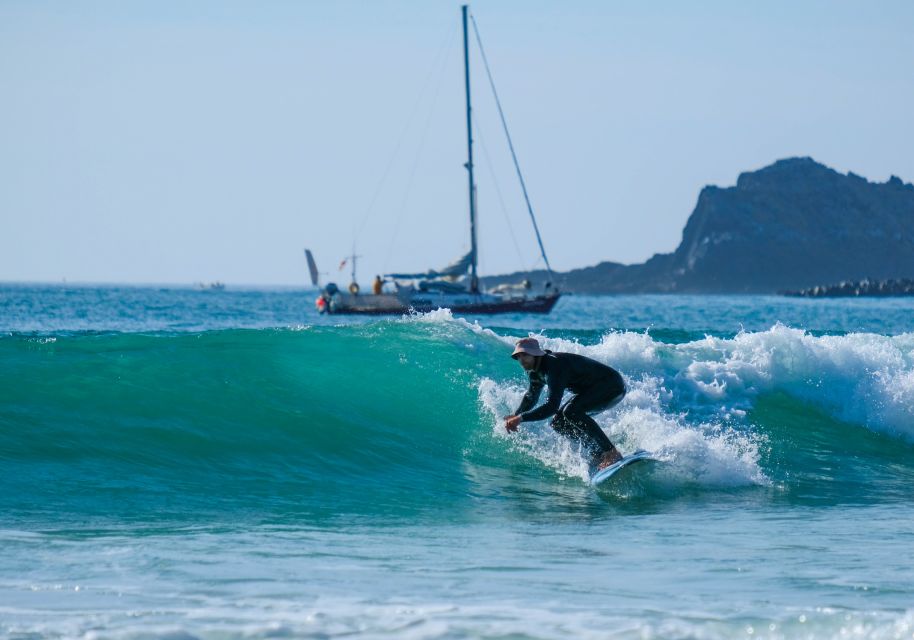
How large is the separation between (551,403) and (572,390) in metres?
0.46

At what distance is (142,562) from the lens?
808 centimetres

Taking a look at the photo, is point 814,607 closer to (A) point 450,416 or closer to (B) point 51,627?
(B) point 51,627

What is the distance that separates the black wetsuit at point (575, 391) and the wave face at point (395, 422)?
0.74 m

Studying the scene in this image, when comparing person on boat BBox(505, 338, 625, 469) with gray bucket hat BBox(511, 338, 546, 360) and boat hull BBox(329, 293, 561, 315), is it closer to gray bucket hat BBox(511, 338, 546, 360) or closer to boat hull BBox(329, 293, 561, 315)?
gray bucket hat BBox(511, 338, 546, 360)

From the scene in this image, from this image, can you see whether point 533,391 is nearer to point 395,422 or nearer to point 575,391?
point 575,391

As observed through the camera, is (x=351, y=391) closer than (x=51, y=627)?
No

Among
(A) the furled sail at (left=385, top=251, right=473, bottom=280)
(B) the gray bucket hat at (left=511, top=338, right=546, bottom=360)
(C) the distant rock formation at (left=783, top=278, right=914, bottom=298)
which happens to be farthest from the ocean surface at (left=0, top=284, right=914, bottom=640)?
(C) the distant rock formation at (left=783, top=278, right=914, bottom=298)

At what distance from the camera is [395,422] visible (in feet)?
49.3

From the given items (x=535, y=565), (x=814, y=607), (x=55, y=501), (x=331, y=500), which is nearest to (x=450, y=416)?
(x=331, y=500)

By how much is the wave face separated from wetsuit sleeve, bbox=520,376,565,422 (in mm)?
960

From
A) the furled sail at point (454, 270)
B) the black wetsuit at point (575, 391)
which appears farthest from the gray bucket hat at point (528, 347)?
the furled sail at point (454, 270)

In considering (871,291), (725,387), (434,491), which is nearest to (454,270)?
(725,387)

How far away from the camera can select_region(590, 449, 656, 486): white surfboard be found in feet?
37.5

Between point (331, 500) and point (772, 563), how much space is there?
4.49 m
